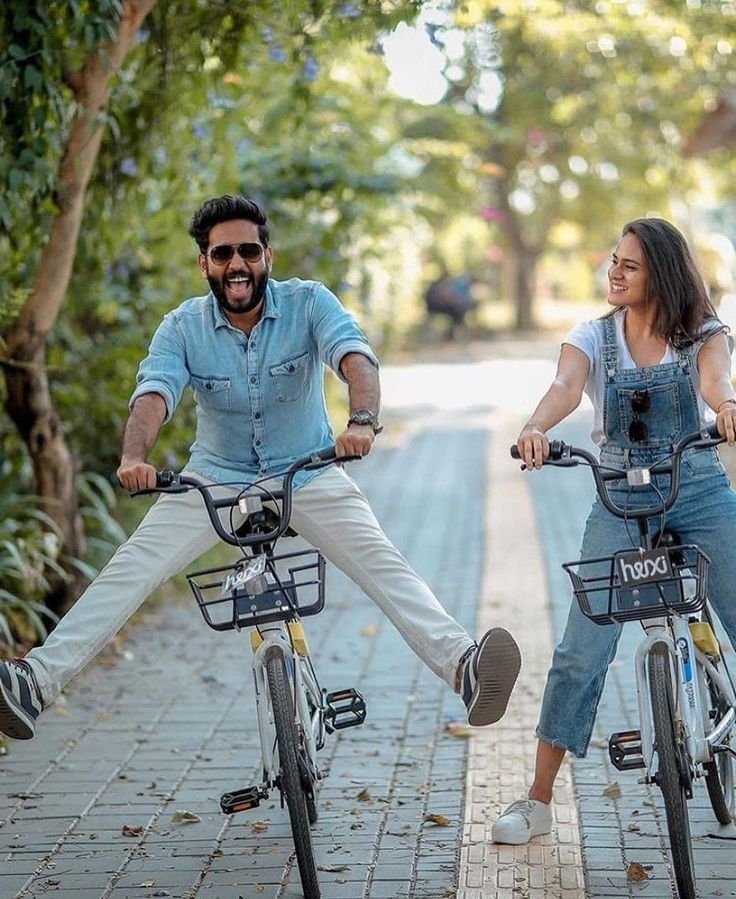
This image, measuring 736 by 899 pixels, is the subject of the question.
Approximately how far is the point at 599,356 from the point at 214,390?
114cm

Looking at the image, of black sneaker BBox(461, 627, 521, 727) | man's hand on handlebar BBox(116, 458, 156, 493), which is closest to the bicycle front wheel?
black sneaker BBox(461, 627, 521, 727)

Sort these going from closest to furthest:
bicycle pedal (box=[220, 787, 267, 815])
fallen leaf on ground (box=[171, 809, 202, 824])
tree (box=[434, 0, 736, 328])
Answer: bicycle pedal (box=[220, 787, 267, 815])
fallen leaf on ground (box=[171, 809, 202, 824])
tree (box=[434, 0, 736, 328])

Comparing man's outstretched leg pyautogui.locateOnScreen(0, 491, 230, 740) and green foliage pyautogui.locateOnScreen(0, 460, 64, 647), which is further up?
man's outstretched leg pyautogui.locateOnScreen(0, 491, 230, 740)

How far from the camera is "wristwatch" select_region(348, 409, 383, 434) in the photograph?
441 cm

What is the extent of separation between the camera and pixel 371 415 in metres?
4.46

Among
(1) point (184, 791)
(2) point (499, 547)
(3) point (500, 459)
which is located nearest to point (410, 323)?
(3) point (500, 459)

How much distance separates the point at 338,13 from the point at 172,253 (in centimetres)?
267

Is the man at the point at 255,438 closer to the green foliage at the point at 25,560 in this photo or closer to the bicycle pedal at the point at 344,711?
the bicycle pedal at the point at 344,711

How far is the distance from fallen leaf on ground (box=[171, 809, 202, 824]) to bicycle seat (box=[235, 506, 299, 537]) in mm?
1258

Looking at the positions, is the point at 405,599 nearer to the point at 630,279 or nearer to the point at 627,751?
Result: the point at 627,751

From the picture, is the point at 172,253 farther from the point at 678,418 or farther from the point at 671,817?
the point at 671,817

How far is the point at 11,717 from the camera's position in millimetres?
4297

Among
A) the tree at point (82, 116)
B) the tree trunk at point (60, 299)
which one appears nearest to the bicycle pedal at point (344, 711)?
the tree at point (82, 116)

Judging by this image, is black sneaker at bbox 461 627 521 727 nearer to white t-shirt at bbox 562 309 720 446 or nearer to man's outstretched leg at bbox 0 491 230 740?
white t-shirt at bbox 562 309 720 446
